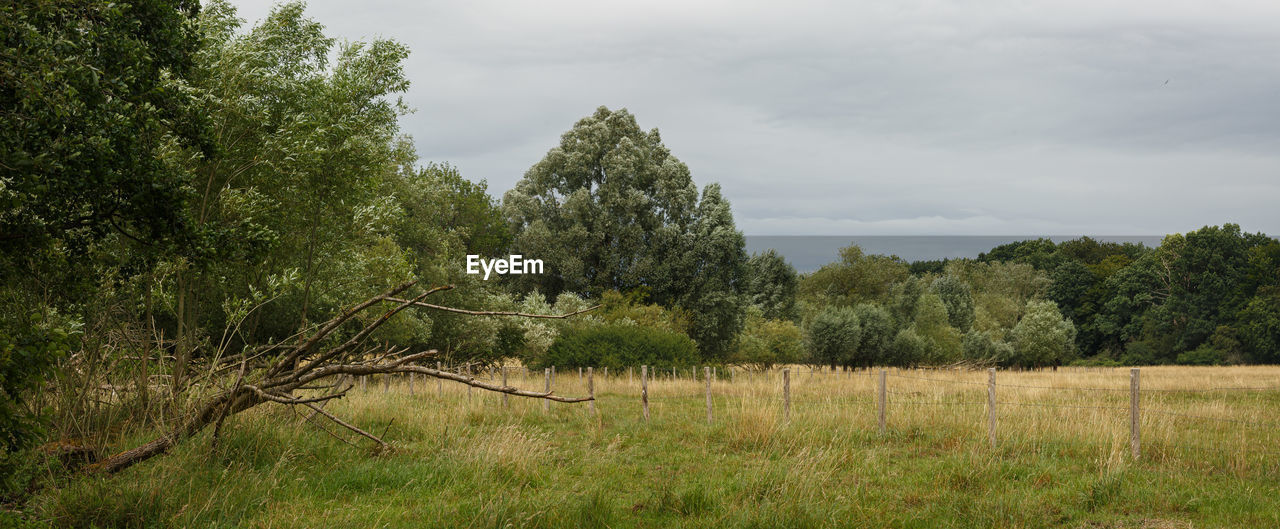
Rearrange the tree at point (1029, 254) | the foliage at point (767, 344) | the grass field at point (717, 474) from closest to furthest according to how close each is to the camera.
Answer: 1. the grass field at point (717, 474)
2. the foliage at point (767, 344)
3. the tree at point (1029, 254)

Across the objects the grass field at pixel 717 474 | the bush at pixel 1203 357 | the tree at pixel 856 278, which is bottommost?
the bush at pixel 1203 357

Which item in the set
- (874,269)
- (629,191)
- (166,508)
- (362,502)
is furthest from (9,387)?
(874,269)

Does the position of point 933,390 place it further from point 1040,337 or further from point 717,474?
point 1040,337

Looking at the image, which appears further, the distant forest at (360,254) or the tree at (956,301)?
the tree at (956,301)

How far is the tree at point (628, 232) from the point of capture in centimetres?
4181

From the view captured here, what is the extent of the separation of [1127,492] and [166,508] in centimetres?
970

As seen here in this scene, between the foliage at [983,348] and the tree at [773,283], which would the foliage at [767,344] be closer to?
the tree at [773,283]

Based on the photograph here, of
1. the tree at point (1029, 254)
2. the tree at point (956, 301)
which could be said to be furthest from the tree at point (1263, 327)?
the tree at point (1029, 254)

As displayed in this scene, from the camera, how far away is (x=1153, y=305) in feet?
245

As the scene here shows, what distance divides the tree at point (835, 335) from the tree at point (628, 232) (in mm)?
8505

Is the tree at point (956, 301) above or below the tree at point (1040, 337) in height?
above

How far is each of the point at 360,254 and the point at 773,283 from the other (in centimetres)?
3945

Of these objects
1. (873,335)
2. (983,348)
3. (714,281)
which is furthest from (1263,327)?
(714,281)

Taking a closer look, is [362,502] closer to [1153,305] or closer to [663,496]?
[663,496]
